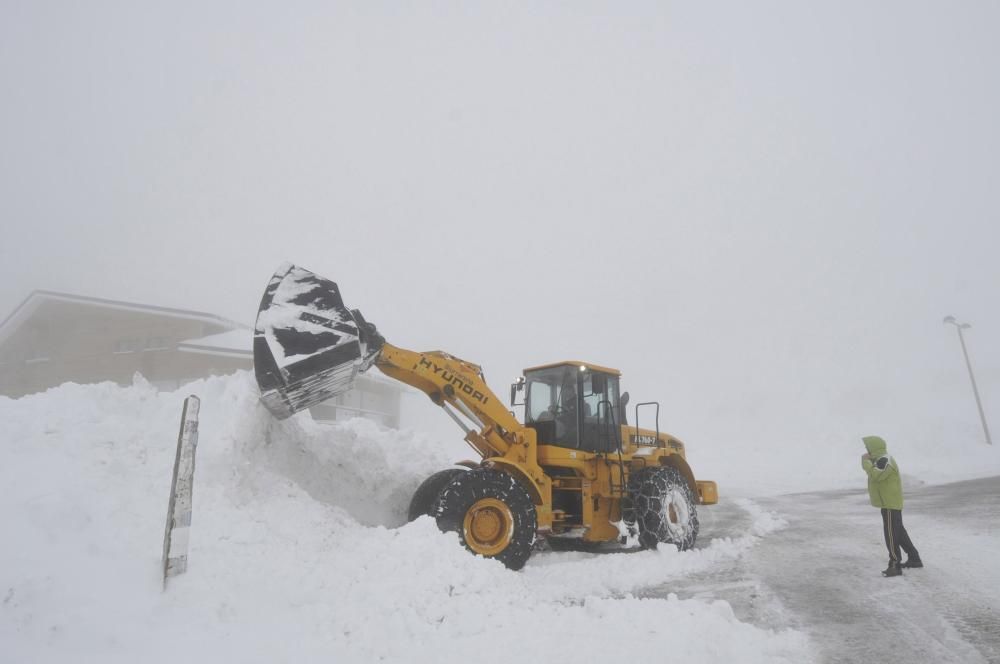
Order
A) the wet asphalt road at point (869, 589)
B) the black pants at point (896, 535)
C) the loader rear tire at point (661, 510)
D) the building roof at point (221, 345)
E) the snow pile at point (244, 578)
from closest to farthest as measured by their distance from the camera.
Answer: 1. the snow pile at point (244, 578)
2. the wet asphalt road at point (869, 589)
3. the black pants at point (896, 535)
4. the loader rear tire at point (661, 510)
5. the building roof at point (221, 345)

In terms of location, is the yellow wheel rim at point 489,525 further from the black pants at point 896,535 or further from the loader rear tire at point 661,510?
the black pants at point 896,535

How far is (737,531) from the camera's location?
9484mm

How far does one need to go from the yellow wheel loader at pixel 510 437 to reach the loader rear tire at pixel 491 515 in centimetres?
1

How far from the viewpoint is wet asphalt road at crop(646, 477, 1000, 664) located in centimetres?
402

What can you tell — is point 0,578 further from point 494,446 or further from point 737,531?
point 737,531

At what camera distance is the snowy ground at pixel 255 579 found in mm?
3447

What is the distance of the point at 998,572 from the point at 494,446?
17.9 ft

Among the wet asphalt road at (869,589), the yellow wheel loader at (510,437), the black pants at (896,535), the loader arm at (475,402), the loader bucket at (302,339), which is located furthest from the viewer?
the loader arm at (475,402)

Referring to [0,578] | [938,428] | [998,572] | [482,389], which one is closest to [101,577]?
[0,578]

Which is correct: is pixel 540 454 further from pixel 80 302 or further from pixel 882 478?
pixel 80 302

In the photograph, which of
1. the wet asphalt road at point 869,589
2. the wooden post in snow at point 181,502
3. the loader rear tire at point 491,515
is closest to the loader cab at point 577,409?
the loader rear tire at point 491,515

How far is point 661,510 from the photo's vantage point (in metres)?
7.42

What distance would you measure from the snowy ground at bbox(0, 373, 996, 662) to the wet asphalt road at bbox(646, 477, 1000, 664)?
104 mm

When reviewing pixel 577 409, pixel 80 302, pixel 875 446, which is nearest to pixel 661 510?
pixel 577 409
